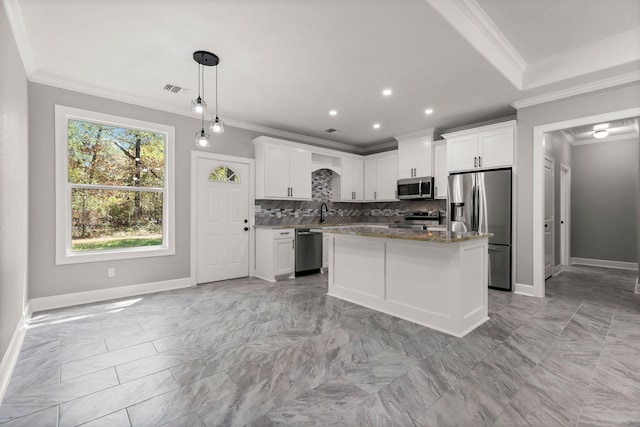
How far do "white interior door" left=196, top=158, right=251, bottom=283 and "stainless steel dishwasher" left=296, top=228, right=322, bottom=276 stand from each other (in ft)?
2.91

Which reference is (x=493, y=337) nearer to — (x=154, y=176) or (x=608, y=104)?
(x=608, y=104)

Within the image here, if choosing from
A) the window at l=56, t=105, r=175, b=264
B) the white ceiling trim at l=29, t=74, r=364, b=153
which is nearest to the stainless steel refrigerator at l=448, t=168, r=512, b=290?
the white ceiling trim at l=29, t=74, r=364, b=153

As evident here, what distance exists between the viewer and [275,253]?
4961mm

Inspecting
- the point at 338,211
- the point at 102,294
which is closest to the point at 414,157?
the point at 338,211

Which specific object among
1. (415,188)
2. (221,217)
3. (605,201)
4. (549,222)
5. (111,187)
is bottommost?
(549,222)

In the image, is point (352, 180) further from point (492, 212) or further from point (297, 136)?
point (492, 212)

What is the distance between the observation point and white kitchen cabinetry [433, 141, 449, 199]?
541 cm

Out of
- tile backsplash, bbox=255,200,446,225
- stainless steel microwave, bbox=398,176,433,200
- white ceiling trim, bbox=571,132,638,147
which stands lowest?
tile backsplash, bbox=255,200,446,225

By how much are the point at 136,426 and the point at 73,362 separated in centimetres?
113

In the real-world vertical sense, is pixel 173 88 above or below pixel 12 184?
above

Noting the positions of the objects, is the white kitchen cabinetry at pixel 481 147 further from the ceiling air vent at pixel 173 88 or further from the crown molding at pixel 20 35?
the crown molding at pixel 20 35

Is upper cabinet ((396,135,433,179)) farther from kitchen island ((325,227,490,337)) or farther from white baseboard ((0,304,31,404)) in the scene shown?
white baseboard ((0,304,31,404))

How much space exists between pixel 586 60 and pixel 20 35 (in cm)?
549

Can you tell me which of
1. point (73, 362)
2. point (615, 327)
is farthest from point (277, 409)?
point (615, 327)
